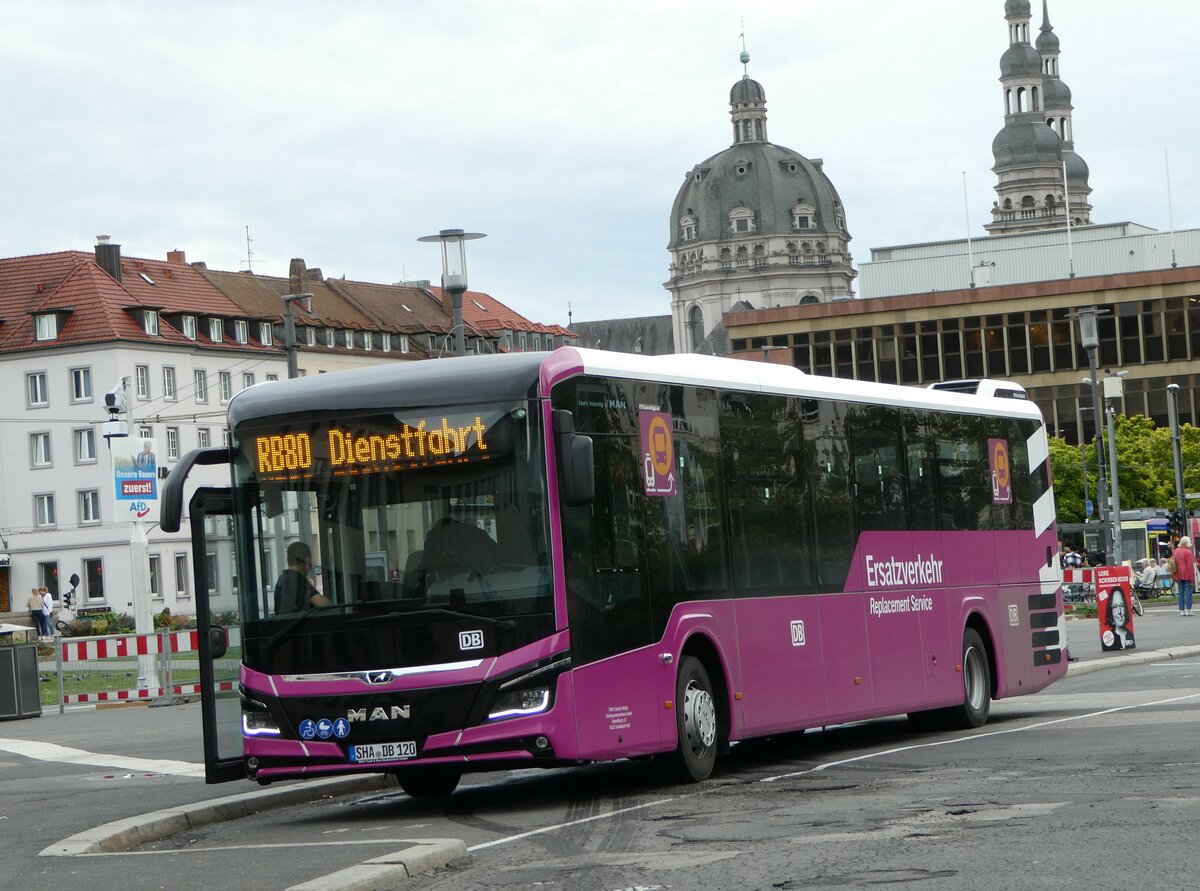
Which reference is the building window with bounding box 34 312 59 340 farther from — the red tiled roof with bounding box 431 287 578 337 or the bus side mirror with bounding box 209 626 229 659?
the bus side mirror with bounding box 209 626 229 659

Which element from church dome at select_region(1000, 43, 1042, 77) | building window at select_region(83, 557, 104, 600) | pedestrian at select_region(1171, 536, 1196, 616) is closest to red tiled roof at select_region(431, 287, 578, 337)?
building window at select_region(83, 557, 104, 600)

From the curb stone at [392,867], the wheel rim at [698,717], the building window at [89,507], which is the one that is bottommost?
Result: the curb stone at [392,867]

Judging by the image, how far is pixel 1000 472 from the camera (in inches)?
804

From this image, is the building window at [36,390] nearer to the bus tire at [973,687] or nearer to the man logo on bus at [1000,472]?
the man logo on bus at [1000,472]

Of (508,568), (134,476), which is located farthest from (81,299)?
(508,568)

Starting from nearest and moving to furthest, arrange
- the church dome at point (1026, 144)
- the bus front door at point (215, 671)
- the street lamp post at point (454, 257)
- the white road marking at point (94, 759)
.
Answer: the bus front door at point (215, 671), the white road marking at point (94, 759), the street lamp post at point (454, 257), the church dome at point (1026, 144)

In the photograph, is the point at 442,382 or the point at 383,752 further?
the point at 442,382

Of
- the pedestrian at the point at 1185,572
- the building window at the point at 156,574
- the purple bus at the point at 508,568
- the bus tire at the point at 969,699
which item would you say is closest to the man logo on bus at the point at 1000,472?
the bus tire at the point at 969,699

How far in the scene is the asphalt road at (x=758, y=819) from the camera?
31.3ft

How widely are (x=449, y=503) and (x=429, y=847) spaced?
289 cm

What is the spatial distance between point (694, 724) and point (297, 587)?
2983mm

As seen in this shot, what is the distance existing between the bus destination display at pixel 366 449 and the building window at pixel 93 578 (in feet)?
269

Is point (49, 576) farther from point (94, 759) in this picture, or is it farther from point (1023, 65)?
point (1023, 65)

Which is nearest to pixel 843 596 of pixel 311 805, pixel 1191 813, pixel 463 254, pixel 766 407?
pixel 766 407
